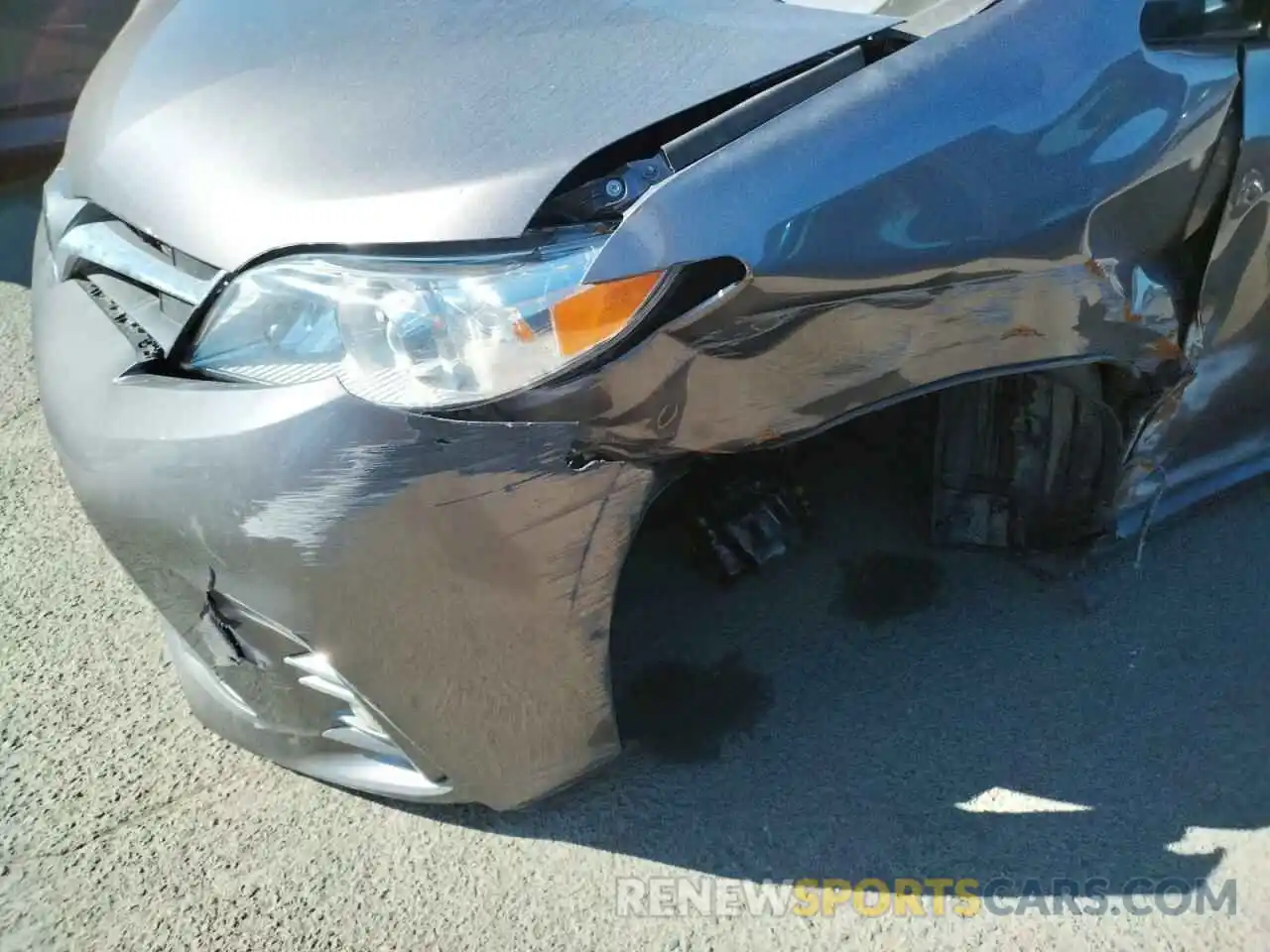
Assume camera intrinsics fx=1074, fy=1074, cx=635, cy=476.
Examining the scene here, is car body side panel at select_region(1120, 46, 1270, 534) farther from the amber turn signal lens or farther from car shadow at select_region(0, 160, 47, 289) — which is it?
car shadow at select_region(0, 160, 47, 289)

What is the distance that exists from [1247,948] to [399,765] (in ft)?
4.73

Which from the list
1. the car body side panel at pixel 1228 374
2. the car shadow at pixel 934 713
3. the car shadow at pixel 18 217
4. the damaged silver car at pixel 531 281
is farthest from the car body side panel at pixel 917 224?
the car shadow at pixel 18 217

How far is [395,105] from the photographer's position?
160 cm

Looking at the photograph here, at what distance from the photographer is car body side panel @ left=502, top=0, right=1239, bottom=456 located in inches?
55.2

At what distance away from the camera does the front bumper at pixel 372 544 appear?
55.9 inches

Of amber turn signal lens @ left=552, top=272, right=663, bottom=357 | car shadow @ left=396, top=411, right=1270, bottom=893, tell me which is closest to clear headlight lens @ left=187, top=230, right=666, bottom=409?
amber turn signal lens @ left=552, top=272, right=663, bottom=357

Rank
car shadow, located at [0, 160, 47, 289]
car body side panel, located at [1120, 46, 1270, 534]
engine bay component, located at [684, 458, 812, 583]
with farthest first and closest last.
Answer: car shadow, located at [0, 160, 47, 289] < engine bay component, located at [684, 458, 812, 583] < car body side panel, located at [1120, 46, 1270, 534]

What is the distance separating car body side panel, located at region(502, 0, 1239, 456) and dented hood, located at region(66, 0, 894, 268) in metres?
0.17

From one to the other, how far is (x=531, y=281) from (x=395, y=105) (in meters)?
0.43

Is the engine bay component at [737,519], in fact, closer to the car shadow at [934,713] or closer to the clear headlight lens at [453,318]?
the car shadow at [934,713]

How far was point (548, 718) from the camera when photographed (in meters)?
1.76

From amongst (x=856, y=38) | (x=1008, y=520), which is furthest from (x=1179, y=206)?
(x=1008, y=520)

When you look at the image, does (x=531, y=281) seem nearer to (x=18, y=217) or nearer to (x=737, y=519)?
(x=737, y=519)

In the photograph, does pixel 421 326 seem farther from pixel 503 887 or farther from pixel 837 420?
pixel 503 887
